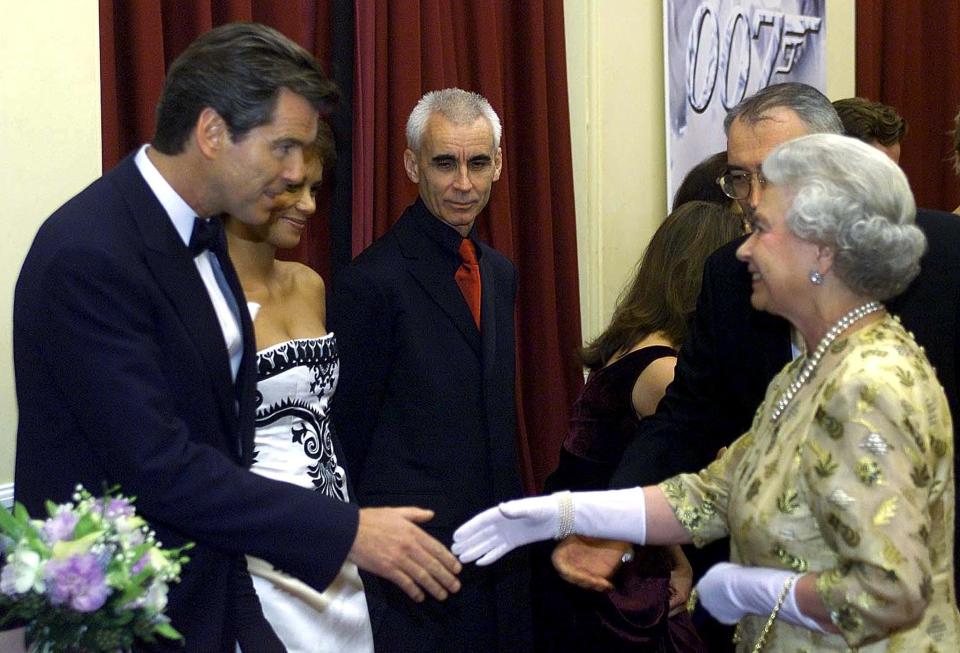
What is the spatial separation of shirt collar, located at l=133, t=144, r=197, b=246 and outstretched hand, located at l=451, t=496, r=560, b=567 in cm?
75

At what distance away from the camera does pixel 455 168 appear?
3475 millimetres

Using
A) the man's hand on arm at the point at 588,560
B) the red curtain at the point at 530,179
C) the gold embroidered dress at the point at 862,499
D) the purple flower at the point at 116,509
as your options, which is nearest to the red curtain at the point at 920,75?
the red curtain at the point at 530,179

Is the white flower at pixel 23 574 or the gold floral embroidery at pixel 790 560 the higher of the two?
the white flower at pixel 23 574

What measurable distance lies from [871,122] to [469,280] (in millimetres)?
1902

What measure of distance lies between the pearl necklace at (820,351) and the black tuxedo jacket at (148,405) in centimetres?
75

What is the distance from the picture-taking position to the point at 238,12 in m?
3.55

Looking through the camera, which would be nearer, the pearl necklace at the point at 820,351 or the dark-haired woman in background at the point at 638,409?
the pearl necklace at the point at 820,351

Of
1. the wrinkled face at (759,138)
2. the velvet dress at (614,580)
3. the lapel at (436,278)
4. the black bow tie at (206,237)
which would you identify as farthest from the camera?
the lapel at (436,278)

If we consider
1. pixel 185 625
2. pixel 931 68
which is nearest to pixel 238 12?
pixel 185 625

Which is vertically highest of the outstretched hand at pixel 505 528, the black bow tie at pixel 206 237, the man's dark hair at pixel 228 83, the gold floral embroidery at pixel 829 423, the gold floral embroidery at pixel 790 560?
the man's dark hair at pixel 228 83

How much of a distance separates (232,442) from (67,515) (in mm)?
491

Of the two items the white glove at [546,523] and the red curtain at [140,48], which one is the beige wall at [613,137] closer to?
the red curtain at [140,48]

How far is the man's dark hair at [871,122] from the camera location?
14.8 feet

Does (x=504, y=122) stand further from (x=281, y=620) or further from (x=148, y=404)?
(x=148, y=404)
